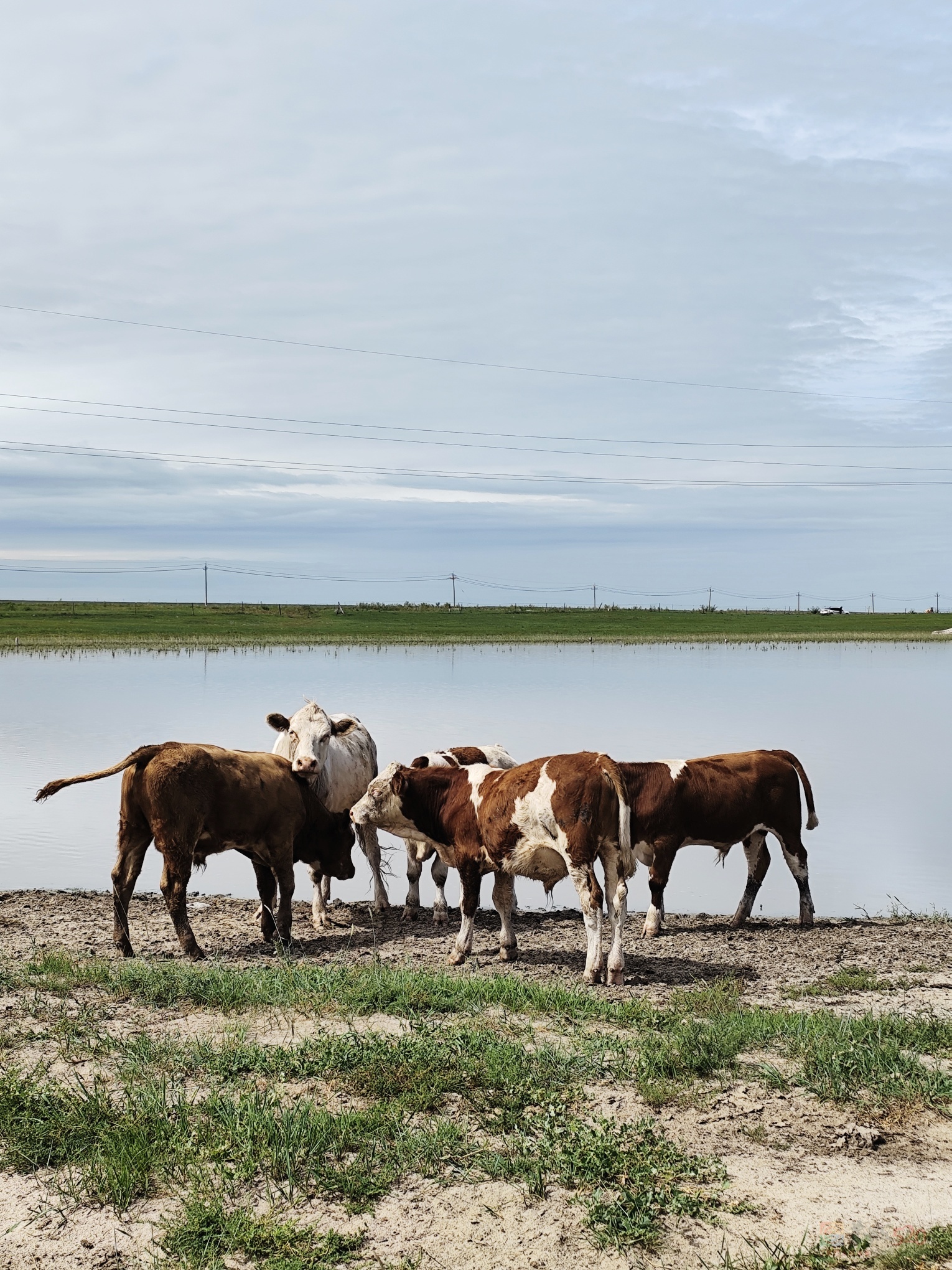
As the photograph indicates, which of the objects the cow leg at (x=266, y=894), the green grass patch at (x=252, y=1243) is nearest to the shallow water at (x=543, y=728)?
the cow leg at (x=266, y=894)

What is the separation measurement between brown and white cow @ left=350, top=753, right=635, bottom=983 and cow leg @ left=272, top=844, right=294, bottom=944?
0.81 metres

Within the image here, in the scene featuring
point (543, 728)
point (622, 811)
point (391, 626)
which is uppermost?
point (391, 626)

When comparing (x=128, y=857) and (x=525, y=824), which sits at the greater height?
(x=525, y=824)

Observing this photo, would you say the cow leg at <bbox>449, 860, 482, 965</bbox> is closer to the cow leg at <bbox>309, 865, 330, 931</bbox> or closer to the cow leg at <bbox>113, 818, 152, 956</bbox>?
the cow leg at <bbox>309, 865, 330, 931</bbox>

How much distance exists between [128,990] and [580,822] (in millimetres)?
3612

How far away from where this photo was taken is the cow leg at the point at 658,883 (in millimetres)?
11047

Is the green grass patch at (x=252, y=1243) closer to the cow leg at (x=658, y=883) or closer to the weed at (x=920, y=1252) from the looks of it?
the weed at (x=920, y=1252)

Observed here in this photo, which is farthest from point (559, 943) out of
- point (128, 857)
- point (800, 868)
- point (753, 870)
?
point (128, 857)

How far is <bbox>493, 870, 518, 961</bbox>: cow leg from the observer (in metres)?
9.81

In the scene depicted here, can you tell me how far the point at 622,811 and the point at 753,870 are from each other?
3.42 metres

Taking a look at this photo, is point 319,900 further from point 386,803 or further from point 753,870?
point 753,870

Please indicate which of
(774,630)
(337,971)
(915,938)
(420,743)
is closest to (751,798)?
(915,938)

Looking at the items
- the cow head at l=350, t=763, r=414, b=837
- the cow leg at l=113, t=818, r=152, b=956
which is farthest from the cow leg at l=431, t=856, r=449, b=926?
the cow leg at l=113, t=818, r=152, b=956

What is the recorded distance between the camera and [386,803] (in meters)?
10.5
